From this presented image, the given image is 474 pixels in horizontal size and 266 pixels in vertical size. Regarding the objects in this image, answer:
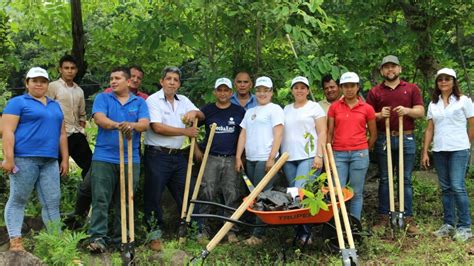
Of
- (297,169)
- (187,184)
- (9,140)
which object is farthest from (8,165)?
(297,169)

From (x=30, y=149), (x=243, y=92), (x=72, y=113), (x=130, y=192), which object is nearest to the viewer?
(x=30, y=149)

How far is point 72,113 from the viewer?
5.61 meters

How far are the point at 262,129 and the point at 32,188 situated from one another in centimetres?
241

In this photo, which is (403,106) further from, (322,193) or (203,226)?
(203,226)

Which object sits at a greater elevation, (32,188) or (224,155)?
(224,155)

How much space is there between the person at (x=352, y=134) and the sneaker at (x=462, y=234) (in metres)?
1.06

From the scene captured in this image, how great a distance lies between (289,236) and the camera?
5746 millimetres

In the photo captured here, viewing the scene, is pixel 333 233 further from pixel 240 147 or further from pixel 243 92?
pixel 243 92

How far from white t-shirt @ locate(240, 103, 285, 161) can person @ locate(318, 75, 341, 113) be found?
76 centimetres

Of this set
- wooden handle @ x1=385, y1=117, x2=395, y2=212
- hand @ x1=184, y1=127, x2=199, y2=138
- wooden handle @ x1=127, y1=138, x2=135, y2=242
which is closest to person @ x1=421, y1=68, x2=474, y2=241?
wooden handle @ x1=385, y1=117, x2=395, y2=212

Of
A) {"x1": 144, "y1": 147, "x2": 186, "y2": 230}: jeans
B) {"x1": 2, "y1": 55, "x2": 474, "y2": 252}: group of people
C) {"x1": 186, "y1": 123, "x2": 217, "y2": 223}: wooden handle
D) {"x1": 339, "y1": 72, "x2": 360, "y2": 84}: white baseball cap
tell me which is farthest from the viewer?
{"x1": 186, "y1": 123, "x2": 217, "y2": 223}: wooden handle

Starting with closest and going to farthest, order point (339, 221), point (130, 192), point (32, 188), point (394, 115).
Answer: point (339, 221) < point (32, 188) < point (130, 192) < point (394, 115)

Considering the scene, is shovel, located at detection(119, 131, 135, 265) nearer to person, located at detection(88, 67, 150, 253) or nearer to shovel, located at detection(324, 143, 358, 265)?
person, located at detection(88, 67, 150, 253)

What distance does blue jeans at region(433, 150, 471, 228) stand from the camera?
523 cm
